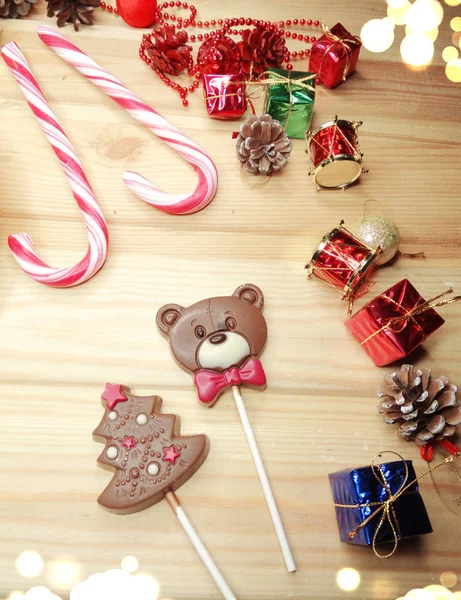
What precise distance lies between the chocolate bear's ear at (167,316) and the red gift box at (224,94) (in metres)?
0.54

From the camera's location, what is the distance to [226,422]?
3.99ft

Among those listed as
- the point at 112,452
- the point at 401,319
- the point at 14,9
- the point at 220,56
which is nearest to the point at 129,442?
the point at 112,452

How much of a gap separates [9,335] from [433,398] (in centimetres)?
90

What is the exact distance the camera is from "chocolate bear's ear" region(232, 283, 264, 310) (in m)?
1.26

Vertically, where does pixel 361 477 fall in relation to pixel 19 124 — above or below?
below

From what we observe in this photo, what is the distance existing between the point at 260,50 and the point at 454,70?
0.58 m

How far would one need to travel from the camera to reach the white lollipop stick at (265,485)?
110cm

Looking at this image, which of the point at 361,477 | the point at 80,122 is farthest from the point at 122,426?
the point at 80,122

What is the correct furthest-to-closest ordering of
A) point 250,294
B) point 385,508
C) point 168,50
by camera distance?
point 168,50, point 250,294, point 385,508

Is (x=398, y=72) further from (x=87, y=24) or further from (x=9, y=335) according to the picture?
(x=9, y=335)

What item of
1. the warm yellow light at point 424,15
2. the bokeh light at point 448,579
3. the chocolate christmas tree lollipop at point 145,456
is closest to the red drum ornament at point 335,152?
the warm yellow light at point 424,15

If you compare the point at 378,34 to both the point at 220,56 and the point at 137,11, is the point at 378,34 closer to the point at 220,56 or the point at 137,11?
the point at 220,56

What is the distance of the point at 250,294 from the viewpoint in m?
1.27

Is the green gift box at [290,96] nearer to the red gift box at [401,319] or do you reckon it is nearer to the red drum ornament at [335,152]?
the red drum ornament at [335,152]
